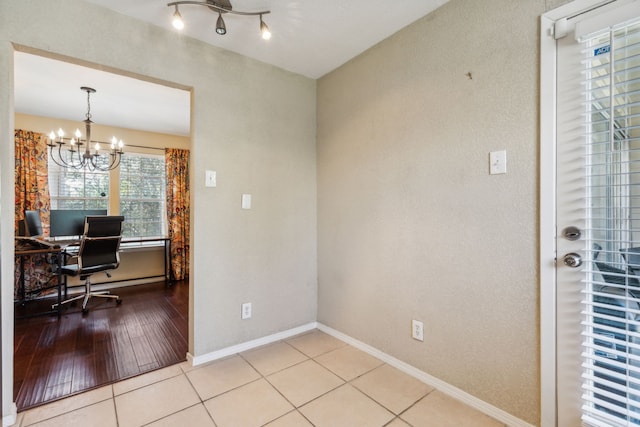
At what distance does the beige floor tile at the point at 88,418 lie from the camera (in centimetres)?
151

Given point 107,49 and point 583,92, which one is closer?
point 583,92

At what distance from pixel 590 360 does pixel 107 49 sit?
10.2ft

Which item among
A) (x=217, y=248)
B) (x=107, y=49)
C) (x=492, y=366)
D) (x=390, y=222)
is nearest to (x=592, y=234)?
(x=492, y=366)

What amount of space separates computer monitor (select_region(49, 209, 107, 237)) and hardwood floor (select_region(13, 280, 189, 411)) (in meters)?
0.89

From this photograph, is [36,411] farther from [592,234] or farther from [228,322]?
[592,234]

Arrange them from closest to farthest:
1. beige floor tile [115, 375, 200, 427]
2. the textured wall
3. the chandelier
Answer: the textured wall < beige floor tile [115, 375, 200, 427] < the chandelier

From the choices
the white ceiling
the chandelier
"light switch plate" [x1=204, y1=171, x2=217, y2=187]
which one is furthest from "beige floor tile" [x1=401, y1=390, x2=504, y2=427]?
the chandelier

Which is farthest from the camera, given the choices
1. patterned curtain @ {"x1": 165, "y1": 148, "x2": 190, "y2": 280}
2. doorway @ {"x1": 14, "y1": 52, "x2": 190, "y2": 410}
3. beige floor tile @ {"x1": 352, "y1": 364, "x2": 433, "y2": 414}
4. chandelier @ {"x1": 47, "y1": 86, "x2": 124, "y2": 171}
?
patterned curtain @ {"x1": 165, "y1": 148, "x2": 190, "y2": 280}

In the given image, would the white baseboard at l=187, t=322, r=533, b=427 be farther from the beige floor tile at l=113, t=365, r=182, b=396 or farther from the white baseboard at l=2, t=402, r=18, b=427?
the white baseboard at l=2, t=402, r=18, b=427

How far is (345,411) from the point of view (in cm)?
162

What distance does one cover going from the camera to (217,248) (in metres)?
2.21

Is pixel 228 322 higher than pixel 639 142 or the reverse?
the reverse

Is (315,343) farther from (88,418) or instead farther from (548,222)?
(548,222)

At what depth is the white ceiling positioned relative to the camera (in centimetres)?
177
